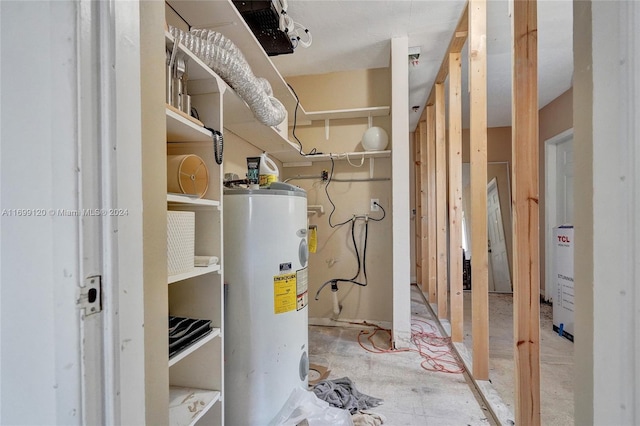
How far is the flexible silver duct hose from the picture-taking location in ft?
3.87

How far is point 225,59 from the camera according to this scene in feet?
4.11

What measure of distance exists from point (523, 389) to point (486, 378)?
68 cm

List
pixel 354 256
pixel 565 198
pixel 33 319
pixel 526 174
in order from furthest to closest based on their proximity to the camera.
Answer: pixel 565 198 → pixel 354 256 → pixel 526 174 → pixel 33 319

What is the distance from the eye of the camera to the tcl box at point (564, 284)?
244cm

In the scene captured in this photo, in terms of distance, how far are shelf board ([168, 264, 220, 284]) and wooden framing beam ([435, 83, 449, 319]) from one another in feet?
8.18

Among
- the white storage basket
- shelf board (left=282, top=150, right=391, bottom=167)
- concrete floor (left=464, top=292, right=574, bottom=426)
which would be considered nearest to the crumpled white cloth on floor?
concrete floor (left=464, top=292, right=574, bottom=426)

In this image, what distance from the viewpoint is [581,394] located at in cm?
58

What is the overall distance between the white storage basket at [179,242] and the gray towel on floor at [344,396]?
118 cm

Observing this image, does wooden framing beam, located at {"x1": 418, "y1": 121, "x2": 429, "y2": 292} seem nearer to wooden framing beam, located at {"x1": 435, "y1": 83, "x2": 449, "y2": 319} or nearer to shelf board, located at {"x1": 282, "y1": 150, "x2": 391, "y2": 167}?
wooden framing beam, located at {"x1": 435, "y1": 83, "x2": 449, "y2": 319}

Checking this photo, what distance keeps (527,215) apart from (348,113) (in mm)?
1969

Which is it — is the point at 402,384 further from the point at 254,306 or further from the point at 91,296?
the point at 91,296

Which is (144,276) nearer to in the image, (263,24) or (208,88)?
(208,88)

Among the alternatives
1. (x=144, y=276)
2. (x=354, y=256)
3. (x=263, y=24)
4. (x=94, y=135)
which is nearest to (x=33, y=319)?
(x=144, y=276)
